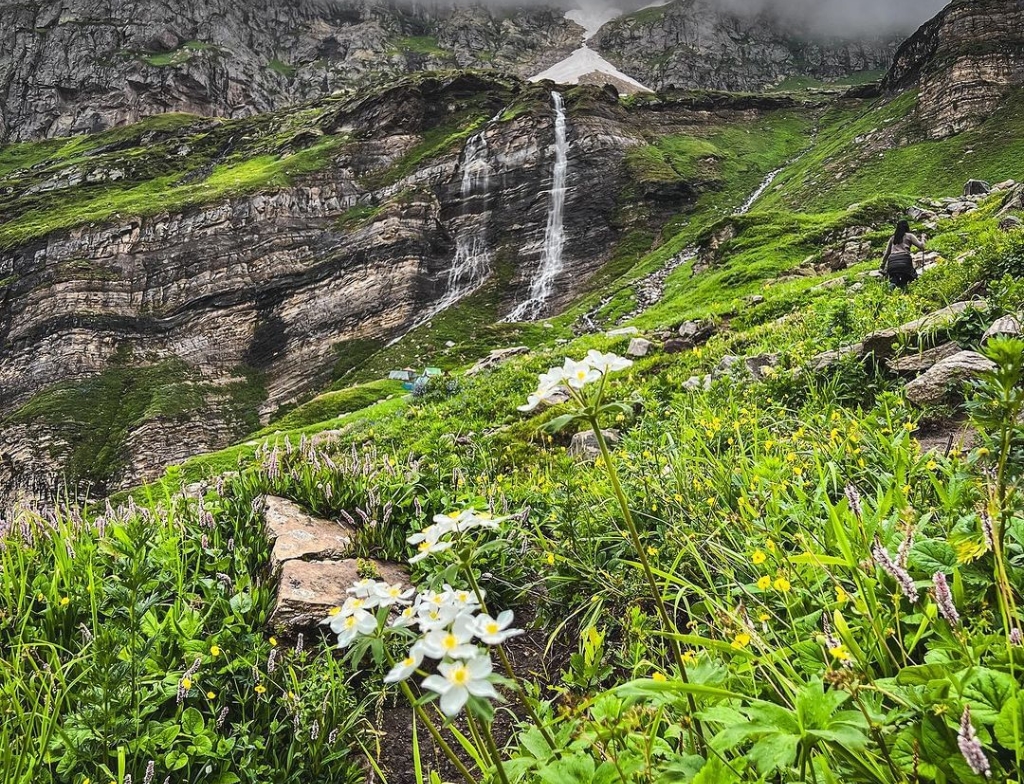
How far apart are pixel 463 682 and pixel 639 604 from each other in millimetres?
2149

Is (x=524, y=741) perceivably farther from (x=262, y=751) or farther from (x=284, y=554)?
(x=284, y=554)

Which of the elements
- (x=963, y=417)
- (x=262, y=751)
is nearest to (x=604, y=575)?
(x=262, y=751)

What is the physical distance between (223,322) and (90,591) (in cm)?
6743

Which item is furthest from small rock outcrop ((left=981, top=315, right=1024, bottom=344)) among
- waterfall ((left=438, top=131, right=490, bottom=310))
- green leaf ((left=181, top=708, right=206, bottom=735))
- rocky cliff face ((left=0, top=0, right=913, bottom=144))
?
rocky cliff face ((left=0, top=0, right=913, bottom=144))

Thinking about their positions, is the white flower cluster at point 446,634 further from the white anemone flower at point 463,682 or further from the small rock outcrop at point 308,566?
the small rock outcrop at point 308,566

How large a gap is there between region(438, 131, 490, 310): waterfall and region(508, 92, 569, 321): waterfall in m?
6.40

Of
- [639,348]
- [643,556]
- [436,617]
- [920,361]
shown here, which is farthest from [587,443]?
[639,348]

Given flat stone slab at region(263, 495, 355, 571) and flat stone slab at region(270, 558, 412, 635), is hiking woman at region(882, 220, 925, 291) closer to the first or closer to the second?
flat stone slab at region(263, 495, 355, 571)

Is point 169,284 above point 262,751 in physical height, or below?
below

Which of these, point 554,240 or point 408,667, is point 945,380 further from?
point 554,240

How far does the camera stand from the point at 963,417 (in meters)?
4.34

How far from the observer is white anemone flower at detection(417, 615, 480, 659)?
106 cm

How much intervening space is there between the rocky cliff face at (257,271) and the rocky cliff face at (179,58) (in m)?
78.9

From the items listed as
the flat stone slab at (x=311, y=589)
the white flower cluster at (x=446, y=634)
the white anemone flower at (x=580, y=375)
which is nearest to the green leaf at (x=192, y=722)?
the flat stone slab at (x=311, y=589)
